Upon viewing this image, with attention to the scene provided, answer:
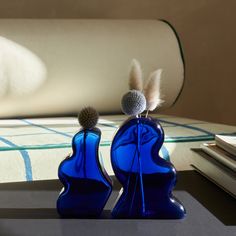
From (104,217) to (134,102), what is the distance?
0.50 ft

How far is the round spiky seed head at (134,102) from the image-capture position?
670 mm

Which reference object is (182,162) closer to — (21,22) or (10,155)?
(10,155)

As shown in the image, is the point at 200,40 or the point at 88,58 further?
the point at 200,40

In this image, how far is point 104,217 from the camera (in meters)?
0.69

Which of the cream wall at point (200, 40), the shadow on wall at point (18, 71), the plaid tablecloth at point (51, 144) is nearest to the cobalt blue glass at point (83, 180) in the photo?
the plaid tablecloth at point (51, 144)

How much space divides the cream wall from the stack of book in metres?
1.20

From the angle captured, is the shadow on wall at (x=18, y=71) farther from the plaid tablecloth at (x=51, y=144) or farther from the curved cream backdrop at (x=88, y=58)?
the plaid tablecloth at (x=51, y=144)

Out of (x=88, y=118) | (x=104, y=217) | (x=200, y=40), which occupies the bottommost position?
(x=104, y=217)

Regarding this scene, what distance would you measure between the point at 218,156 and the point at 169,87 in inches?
38.7

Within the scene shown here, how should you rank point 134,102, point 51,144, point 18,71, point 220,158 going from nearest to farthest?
point 134,102
point 220,158
point 51,144
point 18,71

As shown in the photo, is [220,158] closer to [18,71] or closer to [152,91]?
[152,91]

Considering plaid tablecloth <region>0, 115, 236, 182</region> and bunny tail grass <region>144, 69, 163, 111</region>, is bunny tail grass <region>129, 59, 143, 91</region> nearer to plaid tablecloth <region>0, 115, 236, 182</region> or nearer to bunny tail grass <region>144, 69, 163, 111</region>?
bunny tail grass <region>144, 69, 163, 111</region>

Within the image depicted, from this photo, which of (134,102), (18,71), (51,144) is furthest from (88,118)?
(18,71)

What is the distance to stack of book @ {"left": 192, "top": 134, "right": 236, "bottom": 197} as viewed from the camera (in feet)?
2.64
